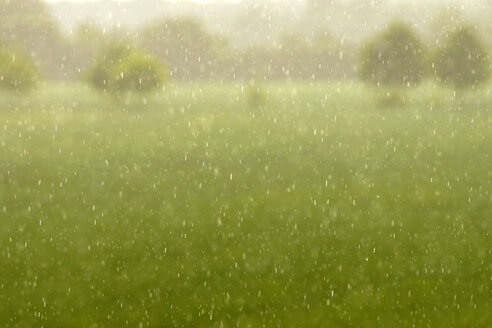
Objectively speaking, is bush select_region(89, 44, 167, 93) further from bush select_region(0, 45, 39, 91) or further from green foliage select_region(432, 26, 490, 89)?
green foliage select_region(432, 26, 490, 89)

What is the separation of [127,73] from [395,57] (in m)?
16.3

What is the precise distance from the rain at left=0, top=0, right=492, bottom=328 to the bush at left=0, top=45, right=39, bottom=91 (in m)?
0.09

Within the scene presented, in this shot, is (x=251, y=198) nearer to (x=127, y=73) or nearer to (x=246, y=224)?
(x=246, y=224)

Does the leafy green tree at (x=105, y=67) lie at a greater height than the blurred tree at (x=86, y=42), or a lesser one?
lesser

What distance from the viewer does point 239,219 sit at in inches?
739

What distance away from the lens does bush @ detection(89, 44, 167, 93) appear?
40.9 metres

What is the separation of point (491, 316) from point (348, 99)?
3217cm

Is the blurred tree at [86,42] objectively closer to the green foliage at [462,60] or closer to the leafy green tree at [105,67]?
the leafy green tree at [105,67]

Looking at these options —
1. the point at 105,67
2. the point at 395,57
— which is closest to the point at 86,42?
the point at 105,67

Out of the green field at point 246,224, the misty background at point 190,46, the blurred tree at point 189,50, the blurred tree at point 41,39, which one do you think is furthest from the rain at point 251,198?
the blurred tree at point 189,50

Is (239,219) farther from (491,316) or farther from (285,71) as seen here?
(285,71)

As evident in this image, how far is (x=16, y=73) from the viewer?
41531 mm

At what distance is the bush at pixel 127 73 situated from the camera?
40906 millimetres

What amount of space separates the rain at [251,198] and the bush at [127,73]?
0.12 meters
